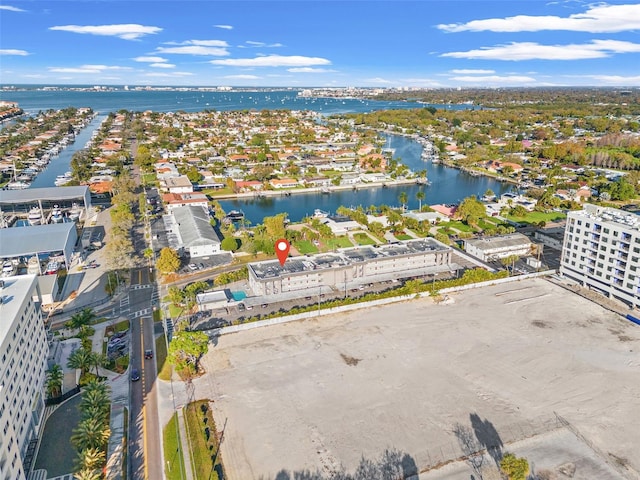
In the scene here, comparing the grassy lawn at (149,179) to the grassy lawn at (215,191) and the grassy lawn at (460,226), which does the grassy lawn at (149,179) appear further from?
the grassy lawn at (460,226)

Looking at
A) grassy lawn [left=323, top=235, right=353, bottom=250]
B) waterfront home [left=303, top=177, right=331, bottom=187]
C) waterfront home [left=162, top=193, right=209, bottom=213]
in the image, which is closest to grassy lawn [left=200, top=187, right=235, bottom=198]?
waterfront home [left=162, top=193, right=209, bottom=213]

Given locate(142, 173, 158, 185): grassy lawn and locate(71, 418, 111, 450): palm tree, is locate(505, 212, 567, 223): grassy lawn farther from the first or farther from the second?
locate(142, 173, 158, 185): grassy lawn

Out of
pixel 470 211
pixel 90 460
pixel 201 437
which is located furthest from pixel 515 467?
pixel 470 211

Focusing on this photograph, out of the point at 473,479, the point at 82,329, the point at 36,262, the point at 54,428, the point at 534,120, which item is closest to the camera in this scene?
the point at 473,479

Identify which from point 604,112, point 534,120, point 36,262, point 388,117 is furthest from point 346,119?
point 36,262

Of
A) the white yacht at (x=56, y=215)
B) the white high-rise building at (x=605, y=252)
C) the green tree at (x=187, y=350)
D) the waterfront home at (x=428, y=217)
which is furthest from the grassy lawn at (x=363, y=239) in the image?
the white yacht at (x=56, y=215)

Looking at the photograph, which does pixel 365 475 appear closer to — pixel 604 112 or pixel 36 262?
pixel 36 262
